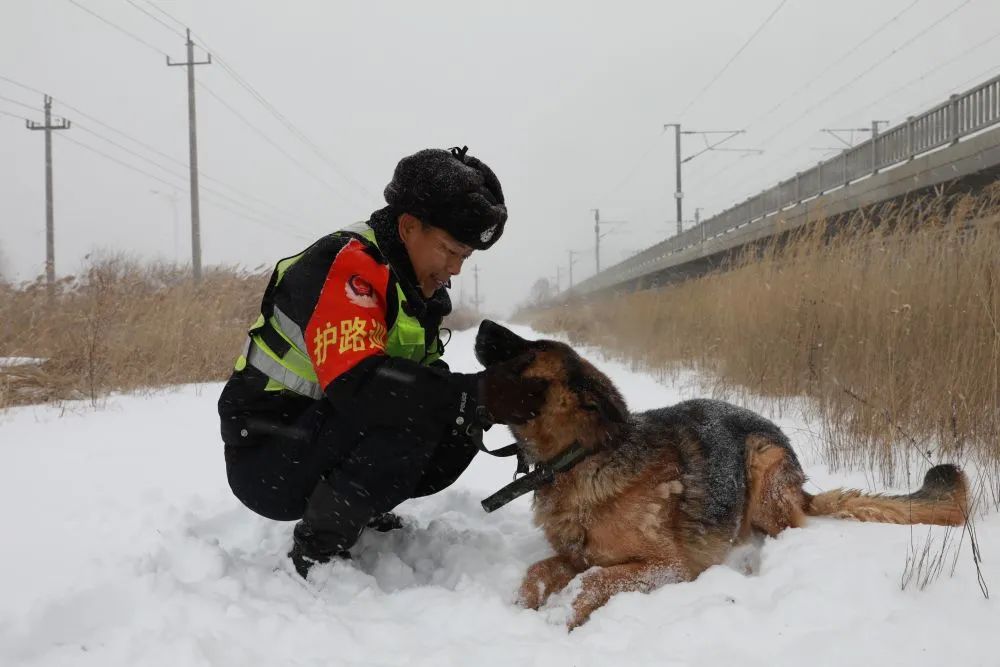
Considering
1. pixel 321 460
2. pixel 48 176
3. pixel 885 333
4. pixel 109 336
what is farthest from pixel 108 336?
pixel 48 176

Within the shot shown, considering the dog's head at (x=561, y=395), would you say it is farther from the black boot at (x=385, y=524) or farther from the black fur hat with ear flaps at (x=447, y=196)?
the black boot at (x=385, y=524)

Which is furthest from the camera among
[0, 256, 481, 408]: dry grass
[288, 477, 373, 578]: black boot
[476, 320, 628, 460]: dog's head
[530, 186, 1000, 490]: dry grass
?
[0, 256, 481, 408]: dry grass

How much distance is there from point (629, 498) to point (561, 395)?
0.54 metres

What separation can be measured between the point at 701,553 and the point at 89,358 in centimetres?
735

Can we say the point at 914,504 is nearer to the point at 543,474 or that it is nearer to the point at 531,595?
the point at 543,474

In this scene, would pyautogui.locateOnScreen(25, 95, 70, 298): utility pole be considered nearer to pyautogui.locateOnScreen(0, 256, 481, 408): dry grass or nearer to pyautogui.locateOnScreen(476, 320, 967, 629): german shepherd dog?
pyautogui.locateOnScreen(0, 256, 481, 408): dry grass

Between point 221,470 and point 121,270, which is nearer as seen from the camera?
point 221,470

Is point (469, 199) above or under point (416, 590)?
above

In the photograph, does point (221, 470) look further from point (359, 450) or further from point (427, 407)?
point (427, 407)

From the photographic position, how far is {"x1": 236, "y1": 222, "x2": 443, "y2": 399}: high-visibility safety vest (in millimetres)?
2451

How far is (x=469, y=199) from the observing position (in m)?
2.39

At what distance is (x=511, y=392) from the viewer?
2.33 m

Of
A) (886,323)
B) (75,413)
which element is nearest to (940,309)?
(886,323)

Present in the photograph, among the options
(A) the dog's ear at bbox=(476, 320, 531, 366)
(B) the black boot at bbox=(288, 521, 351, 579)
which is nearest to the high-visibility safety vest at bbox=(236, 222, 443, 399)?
(A) the dog's ear at bbox=(476, 320, 531, 366)
